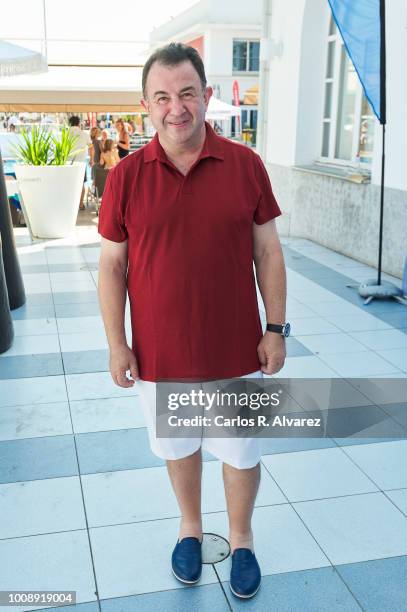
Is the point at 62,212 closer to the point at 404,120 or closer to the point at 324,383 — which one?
the point at 404,120

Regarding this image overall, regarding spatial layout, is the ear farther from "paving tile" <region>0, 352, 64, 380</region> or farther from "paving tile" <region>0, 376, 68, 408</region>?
"paving tile" <region>0, 352, 64, 380</region>

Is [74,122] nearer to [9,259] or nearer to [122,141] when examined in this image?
[122,141]

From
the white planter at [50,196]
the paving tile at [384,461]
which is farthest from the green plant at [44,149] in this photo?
the paving tile at [384,461]

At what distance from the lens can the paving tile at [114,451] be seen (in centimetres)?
304

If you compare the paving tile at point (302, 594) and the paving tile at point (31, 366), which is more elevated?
the paving tile at point (31, 366)

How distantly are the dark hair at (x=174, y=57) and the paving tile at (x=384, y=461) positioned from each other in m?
1.96

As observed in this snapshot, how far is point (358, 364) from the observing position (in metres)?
4.33

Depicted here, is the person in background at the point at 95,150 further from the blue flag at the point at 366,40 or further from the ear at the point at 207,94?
the ear at the point at 207,94

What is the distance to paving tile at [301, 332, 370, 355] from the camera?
4605 mm

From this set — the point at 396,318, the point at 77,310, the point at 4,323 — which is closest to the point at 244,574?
the point at 4,323

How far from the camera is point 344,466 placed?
302 cm

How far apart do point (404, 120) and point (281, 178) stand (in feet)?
11.0

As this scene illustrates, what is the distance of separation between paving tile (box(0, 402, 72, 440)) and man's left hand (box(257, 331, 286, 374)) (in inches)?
64.1

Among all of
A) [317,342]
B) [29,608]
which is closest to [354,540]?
[29,608]
